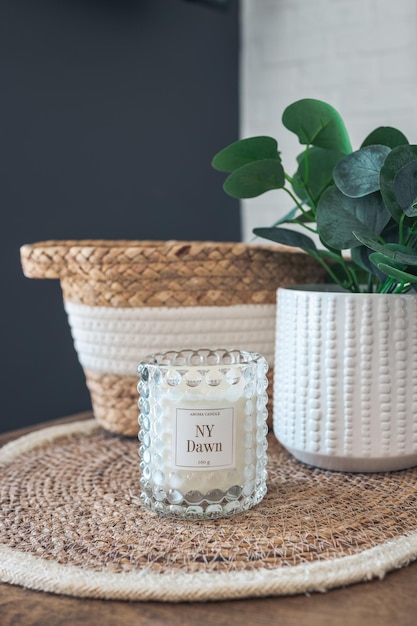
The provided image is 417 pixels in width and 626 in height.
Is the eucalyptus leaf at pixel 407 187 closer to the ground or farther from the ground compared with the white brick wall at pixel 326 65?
closer to the ground

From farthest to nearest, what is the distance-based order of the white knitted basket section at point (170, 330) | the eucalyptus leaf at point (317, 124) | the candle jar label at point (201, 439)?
the white knitted basket section at point (170, 330) → the eucalyptus leaf at point (317, 124) → the candle jar label at point (201, 439)

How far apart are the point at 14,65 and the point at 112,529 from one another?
39.5 inches

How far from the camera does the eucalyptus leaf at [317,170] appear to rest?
78 centimetres

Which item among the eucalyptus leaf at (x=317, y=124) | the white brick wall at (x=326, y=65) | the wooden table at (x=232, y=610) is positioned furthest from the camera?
the white brick wall at (x=326, y=65)

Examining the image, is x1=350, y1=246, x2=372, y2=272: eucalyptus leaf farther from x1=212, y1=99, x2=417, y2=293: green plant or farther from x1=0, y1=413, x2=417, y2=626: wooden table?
x1=0, y1=413, x2=417, y2=626: wooden table

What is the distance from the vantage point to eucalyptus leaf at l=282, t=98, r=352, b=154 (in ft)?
2.35

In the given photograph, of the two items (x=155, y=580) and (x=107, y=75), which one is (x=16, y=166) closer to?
(x=107, y=75)

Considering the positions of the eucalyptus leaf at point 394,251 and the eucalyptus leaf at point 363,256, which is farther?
the eucalyptus leaf at point 363,256

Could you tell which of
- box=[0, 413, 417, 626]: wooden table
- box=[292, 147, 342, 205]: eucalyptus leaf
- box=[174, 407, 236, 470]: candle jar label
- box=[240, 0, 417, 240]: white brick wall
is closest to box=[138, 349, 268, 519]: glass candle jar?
box=[174, 407, 236, 470]: candle jar label

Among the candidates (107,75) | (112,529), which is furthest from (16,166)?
(112,529)

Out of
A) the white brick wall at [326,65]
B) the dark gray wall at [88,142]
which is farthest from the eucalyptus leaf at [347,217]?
the white brick wall at [326,65]

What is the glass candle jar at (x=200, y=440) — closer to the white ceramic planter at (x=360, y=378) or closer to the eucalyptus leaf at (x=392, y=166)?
the white ceramic planter at (x=360, y=378)

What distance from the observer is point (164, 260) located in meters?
0.81

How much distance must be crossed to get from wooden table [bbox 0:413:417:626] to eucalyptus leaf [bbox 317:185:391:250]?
1.10 feet
